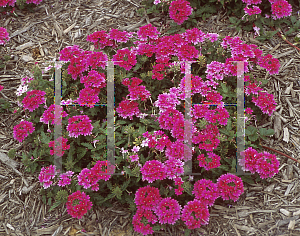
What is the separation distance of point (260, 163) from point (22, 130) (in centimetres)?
310

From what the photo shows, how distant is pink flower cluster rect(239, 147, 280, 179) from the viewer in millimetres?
3461

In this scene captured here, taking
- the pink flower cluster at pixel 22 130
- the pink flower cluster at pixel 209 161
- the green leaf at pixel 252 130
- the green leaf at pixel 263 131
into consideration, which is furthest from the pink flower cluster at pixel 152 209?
the pink flower cluster at pixel 22 130

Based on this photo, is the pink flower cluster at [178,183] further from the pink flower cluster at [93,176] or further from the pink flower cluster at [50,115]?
the pink flower cluster at [50,115]

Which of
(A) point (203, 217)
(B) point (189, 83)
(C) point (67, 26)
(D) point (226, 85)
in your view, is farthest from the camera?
(C) point (67, 26)

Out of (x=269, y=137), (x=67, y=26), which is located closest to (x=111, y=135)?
(x=269, y=137)

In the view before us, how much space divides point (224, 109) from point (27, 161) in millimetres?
2671

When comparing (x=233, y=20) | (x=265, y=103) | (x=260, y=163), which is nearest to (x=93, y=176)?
(x=260, y=163)

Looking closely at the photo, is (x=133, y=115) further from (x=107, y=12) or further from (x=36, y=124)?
(x=107, y=12)

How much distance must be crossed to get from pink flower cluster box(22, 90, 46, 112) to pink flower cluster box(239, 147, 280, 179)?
2837 millimetres

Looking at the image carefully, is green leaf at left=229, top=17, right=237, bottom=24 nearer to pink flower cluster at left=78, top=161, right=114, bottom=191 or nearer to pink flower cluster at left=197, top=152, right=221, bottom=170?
pink flower cluster at left=197, top=152, right=221, bottom=170

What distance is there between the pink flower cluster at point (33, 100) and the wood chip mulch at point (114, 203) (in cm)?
65

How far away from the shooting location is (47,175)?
11.4 ft

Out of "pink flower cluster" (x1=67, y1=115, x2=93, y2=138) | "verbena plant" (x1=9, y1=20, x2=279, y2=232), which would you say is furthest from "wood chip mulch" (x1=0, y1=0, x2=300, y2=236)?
"pink flower cluster" (x1=67, y1=115, x2=93, y2=138)

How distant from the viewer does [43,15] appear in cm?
585
